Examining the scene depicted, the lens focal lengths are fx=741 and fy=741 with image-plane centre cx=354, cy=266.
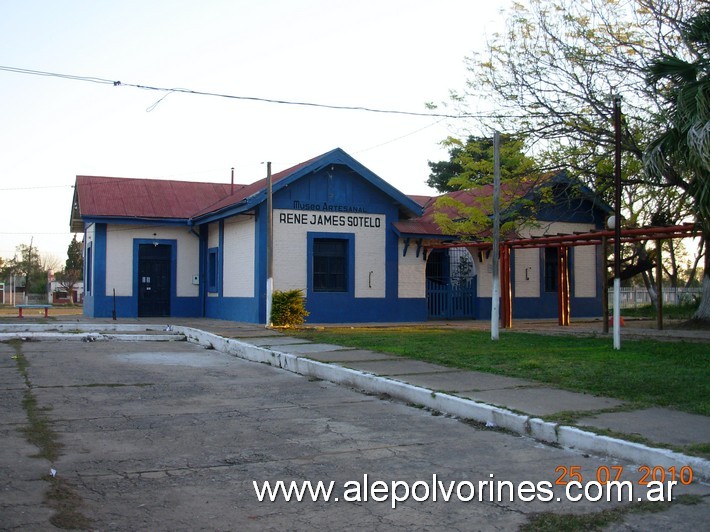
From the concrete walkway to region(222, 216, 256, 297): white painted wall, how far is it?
8702mm

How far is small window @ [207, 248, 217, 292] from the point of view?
2778cm

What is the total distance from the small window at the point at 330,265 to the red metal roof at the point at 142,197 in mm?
6733

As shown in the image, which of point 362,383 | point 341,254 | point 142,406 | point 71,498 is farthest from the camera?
point 341,254

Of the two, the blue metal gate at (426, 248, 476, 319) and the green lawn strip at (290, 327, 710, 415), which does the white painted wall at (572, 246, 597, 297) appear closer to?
the blue metal gate at (426, 248, 476, 319)

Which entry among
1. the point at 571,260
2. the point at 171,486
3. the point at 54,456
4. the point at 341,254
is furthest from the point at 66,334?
the point at 571,260

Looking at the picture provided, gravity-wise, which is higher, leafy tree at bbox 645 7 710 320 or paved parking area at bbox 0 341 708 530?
leafy tree at bbox 645 7 710 320

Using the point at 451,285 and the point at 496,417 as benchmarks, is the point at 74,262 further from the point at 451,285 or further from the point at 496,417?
the point at 496,417

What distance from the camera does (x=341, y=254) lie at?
24.8 meters

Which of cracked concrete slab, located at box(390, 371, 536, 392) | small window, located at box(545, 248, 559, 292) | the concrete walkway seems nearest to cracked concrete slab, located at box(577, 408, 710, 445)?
the concrete walkway

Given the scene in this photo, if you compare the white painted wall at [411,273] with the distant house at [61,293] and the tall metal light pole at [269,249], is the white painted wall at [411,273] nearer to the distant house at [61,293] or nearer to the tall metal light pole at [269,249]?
the tall metal light pole at [269,249]

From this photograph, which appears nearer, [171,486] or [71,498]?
[71,498]

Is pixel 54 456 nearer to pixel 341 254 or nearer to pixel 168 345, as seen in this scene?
pixel 168 345

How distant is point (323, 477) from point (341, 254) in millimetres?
18730

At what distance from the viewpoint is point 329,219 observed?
2434 centimetres
